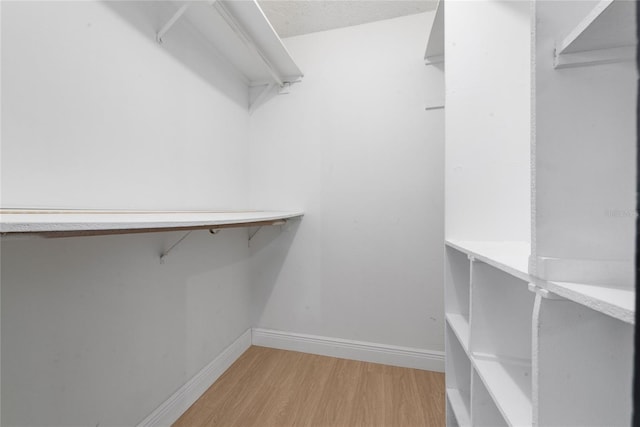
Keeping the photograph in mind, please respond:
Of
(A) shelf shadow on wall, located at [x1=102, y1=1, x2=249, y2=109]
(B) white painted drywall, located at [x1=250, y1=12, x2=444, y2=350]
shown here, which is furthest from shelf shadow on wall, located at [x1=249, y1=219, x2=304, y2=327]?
(A) shelf shadow on wall, located at [x1=102, y1=1, x2=249, y2=109]

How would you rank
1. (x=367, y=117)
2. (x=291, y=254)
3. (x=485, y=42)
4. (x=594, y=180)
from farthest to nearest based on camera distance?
(x=291, y=254), (x=367, y=117), (x=485, y=42), (x=594, y=180)

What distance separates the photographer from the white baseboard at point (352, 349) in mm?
1655

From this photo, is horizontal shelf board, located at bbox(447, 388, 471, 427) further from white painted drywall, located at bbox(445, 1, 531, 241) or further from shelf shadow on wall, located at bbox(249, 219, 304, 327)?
A: shelf shadow on wall, located at bbox(249, 219, 304, 327)

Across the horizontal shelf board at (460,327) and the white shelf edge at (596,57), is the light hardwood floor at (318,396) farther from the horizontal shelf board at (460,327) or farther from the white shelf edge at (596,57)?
the white shelf edge at (596,57)

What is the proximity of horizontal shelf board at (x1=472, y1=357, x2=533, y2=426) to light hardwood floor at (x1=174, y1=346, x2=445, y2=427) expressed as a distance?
2.36 ft

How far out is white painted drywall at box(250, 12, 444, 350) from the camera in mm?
1685

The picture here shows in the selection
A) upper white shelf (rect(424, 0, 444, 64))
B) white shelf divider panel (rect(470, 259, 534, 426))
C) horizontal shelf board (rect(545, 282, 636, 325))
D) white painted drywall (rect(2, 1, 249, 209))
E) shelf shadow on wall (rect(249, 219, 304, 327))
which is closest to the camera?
horizontal shelf board (rect(545, 282, 636, 325))

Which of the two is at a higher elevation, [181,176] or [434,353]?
[181,176]

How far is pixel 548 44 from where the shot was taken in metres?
0.46

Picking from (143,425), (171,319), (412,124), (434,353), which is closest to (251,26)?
(412,124)

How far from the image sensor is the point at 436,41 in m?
1.56

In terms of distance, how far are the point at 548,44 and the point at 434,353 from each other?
1712 millimetres

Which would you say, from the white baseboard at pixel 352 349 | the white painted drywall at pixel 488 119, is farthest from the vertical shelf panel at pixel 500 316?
the white baseboard at pixel 352 349

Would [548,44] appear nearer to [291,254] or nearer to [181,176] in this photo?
[181,176]
